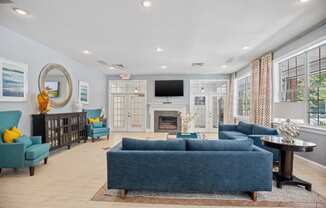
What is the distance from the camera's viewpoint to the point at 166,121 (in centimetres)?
929

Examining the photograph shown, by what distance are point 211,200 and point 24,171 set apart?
358 centimetres

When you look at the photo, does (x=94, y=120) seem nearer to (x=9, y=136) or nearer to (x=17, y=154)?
(x=9, y=136)

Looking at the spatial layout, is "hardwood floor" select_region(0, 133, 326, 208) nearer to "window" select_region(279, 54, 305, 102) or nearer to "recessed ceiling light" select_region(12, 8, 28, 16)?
"window" select_region(279, 54, 305, 102)

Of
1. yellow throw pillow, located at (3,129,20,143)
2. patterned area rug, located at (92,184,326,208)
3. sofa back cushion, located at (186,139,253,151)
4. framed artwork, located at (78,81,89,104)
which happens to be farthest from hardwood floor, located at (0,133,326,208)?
framed artwork, located at (78,81,89,104)

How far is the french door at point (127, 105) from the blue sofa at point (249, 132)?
4.50 meters

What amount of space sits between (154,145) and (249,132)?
141 inches

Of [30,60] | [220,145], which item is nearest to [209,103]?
[220,145]

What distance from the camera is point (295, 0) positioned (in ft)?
9.20

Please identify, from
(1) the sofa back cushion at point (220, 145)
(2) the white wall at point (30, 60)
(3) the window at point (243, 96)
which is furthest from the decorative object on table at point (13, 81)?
(3) the window at point (243, 96)

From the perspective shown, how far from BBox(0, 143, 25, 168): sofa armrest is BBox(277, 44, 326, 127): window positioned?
582cm

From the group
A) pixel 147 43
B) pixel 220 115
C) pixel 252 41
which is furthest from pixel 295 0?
pixel 220 115

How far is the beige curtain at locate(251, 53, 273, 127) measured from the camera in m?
5.42

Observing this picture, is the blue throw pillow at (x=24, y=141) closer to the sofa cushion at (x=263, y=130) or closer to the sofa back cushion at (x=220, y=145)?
the sofa back cushion at (x=220, y=145)

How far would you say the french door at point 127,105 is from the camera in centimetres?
940
